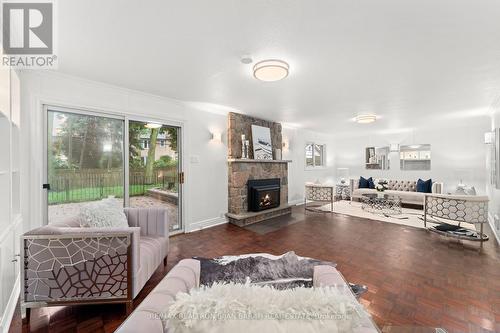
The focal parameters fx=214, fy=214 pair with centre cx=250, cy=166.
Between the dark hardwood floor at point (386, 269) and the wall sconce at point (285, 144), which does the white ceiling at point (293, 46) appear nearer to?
the dark hardwood floor at point (386, 269)

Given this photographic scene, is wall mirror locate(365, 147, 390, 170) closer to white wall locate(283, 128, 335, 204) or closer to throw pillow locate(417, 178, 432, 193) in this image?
throw pillow locate(417, 178, 432, 193)

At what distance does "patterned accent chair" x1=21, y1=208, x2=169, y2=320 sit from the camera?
5.45 ft

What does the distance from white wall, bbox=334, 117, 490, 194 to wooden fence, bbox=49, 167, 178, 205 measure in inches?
285

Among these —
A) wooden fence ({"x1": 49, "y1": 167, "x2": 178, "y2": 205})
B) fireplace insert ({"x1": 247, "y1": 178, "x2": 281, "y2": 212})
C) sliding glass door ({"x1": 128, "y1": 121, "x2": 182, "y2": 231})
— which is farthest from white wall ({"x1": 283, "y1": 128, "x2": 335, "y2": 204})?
wooden fence ({"x1": 49, "y1": 167, "x2": 178, "y2": 205})

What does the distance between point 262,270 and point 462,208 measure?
11.7 ft

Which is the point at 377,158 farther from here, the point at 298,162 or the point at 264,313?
the point at 264,313

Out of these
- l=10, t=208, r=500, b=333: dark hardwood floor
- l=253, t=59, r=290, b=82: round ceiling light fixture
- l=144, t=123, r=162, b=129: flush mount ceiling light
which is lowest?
l=10, t=208, r=500, b=333: dark hardwood floor

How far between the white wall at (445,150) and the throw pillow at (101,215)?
7.44 m

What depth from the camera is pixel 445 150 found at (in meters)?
6.54

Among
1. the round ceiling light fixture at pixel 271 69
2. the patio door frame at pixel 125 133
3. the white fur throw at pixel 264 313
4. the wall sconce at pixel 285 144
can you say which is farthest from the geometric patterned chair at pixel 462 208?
the patio door frame at pixel 125 133

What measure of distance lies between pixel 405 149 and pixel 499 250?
489 cm

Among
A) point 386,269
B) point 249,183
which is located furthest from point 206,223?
point 386,269

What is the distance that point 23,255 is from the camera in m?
1.65

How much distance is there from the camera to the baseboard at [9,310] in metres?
1.52
